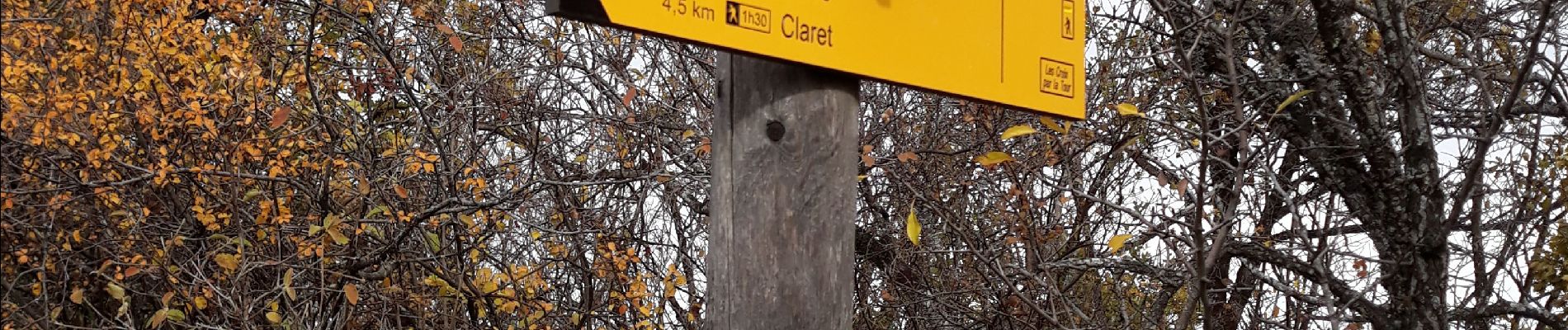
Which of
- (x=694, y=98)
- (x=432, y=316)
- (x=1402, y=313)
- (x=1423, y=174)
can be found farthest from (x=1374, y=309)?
(x=432, y=316)

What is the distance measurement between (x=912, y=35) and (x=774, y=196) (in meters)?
0.40

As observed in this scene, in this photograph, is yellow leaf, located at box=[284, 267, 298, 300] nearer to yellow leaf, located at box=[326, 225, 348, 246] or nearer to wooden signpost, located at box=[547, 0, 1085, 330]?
yellow leaf, located at box=[326, 225, 348, 246]

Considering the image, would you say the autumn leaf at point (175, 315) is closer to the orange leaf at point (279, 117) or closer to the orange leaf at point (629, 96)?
the orange leaf at point (279, 117)

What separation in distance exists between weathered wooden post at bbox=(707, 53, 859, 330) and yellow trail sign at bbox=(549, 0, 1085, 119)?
10 cm

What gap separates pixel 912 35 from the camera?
111 inches

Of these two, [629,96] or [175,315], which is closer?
[175,315]

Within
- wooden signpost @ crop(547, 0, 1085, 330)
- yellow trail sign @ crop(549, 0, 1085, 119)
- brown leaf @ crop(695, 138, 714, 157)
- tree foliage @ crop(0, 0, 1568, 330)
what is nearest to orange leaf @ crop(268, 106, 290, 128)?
tree foliage @ crop(0, 0, 1568, 330)

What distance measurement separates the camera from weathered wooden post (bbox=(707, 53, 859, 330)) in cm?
268

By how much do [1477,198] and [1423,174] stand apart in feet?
3.55

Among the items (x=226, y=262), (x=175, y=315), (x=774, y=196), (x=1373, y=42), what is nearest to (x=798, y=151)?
(x=774, y=196)

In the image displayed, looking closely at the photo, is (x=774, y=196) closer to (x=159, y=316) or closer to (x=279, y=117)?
(x=279, y=117)

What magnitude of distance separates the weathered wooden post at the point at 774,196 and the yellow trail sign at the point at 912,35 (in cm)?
10

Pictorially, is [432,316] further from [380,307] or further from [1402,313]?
[1402,313]

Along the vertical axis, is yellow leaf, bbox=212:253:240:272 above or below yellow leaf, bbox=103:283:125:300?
above
